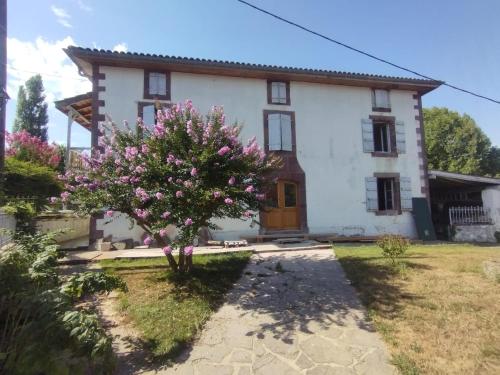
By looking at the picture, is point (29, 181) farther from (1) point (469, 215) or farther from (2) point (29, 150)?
(1) point (469, 215)

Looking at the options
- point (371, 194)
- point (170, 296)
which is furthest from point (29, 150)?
point (371, 194)

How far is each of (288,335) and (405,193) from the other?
10.7 meters

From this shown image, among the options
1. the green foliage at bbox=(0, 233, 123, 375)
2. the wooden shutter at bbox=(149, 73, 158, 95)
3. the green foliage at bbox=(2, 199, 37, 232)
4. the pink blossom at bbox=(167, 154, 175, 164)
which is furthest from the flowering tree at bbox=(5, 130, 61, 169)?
the green foliage at bbox=(0, 233, 123, 375)

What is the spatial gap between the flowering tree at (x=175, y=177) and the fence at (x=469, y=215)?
431 inches

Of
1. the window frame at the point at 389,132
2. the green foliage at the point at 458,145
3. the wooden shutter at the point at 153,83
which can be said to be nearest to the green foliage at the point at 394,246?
the window frame at the point at 389,132

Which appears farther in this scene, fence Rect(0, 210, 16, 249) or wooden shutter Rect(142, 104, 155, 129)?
wooden shutter Rect(142, 104, 155, 129)

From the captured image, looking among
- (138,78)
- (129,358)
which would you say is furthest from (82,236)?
(129,358)

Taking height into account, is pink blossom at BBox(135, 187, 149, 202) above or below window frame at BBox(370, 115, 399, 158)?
below

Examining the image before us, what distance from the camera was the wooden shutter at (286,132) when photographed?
39.3 feet

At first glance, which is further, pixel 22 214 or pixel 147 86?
pixel 147 86

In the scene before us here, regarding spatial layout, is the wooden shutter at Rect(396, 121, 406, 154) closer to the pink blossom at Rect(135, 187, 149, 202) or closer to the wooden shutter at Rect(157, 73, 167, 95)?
the wooden shutter at Rect(157, 73, 167, 95)

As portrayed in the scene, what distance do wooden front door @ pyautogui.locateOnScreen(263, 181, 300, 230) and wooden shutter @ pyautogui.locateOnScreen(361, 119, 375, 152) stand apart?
3314mm

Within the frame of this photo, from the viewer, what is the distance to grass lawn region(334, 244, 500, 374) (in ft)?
10.7

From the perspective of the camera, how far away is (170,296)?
5102 mm
